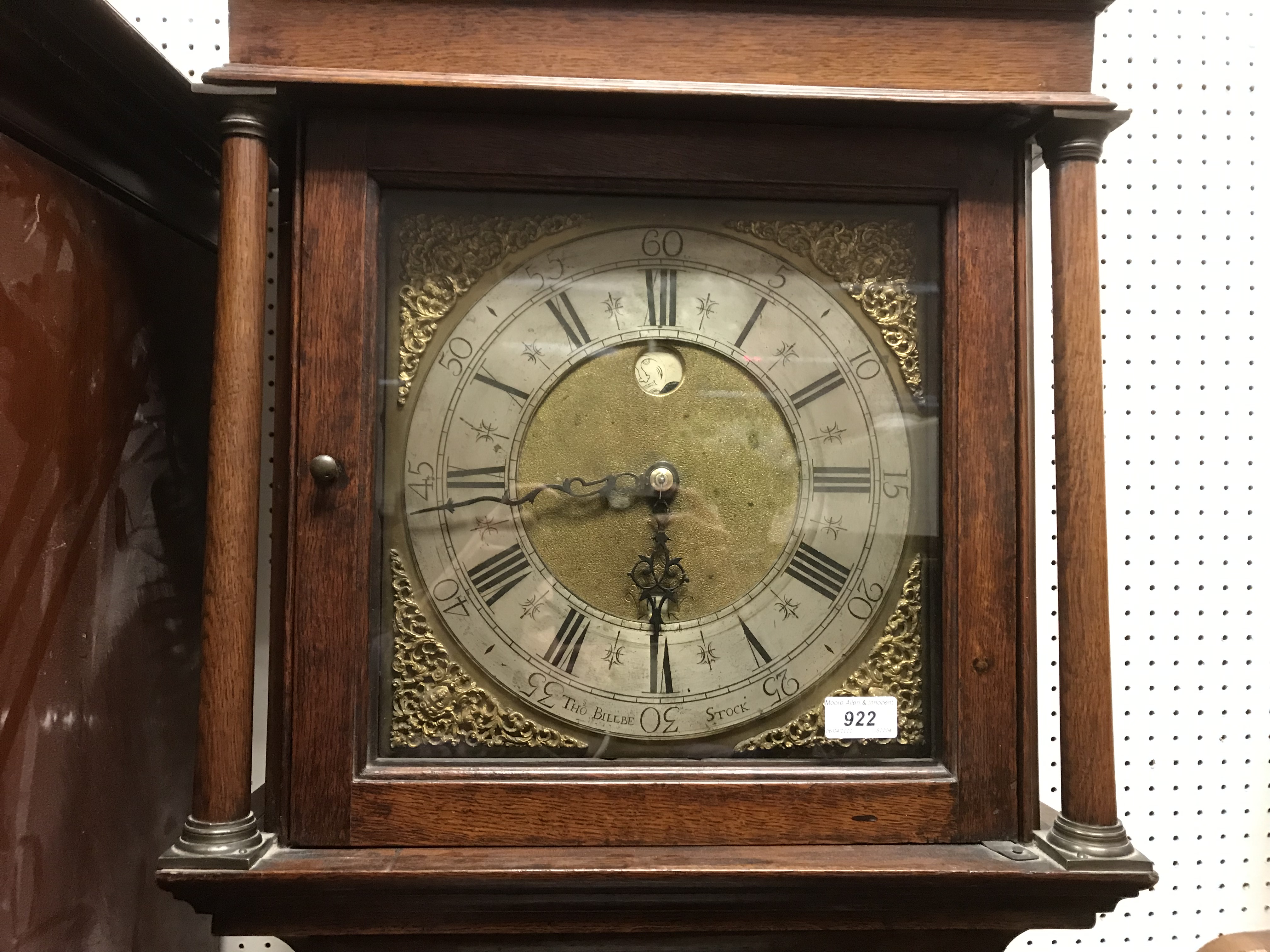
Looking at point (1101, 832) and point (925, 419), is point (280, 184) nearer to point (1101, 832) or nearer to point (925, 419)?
point (925, 419)

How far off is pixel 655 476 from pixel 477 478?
0.18 m

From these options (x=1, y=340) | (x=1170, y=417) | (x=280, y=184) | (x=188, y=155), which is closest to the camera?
(x=1, y=340)

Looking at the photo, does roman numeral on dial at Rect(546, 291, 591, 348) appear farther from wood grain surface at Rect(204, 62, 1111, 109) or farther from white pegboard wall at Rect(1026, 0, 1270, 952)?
white pegboard wall at Rect(1026, 0, 1270, 952)

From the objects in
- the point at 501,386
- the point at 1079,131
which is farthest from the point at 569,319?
the point at 1079,131

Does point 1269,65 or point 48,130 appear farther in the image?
point 1269,65

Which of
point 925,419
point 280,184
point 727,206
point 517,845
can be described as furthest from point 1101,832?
point 280,184

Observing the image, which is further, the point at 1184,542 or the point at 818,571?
the point at 1184,542

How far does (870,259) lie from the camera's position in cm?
95

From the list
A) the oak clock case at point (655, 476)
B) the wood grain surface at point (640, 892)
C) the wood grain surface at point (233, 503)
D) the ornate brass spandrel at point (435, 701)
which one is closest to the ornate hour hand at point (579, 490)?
the oak clock case at point (655, 476)

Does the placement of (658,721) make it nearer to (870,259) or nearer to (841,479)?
(841,479)

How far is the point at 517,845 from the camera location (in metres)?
0.88

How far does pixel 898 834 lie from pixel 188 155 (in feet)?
3.57

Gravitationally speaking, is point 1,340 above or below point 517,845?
above

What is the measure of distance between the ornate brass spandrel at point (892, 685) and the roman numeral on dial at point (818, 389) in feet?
0.65
